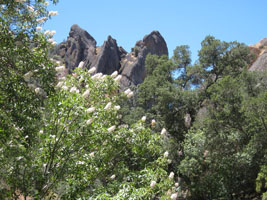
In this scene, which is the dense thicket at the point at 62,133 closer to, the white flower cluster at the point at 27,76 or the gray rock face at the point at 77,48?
the white flower cluster at the point at 27,76

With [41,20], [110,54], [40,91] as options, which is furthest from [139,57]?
[40,91]

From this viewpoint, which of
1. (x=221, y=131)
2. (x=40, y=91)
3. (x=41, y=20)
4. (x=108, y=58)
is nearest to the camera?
(x=40, y=91)

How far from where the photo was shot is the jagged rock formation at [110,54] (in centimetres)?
5838

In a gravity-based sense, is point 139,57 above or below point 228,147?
above

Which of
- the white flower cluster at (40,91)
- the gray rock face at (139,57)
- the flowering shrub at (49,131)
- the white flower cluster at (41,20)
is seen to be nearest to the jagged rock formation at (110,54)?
the gray rock face at (139,57)

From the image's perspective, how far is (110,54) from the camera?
6050cm

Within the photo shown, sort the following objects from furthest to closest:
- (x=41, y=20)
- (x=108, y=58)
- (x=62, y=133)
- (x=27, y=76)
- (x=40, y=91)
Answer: (x=108, y=58) < (x=41, y=20) < (x=62, y=133) < (x=40, y=91) < (x=27, y=76)

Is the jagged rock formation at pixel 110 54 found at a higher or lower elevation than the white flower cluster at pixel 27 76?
higher

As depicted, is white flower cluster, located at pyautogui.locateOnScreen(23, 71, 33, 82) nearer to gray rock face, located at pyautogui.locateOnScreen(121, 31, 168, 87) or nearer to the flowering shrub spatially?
the flowering shrub

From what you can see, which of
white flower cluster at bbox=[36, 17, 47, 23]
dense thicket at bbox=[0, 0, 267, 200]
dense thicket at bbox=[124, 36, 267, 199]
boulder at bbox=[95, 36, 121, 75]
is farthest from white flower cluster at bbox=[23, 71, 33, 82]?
boulder at bbox=[95, 36, 121, 75]

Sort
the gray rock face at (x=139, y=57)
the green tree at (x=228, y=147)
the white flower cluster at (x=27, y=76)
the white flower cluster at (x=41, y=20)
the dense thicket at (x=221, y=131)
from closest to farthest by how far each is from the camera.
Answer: the white flower cluster at (x=27, y=76), the white flower cluster at (x=41, y=20), the dense thicket at (x=221, y=131), the green tree at (x=228, y=147), the gray rock face at (x=139, y=57)

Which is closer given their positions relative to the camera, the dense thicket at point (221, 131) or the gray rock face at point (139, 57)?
the dense thicket at point (221, 131)

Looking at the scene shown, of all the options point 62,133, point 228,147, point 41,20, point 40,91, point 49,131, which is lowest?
point 62,133

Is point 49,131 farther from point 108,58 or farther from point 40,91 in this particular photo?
point 108,58
